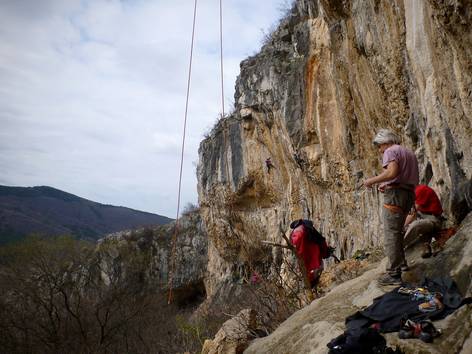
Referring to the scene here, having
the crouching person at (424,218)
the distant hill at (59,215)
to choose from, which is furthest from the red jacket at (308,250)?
the distant hill at (59,215)

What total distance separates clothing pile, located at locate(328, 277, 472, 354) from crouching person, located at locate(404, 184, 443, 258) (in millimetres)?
1304

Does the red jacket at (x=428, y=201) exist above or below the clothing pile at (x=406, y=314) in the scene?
above

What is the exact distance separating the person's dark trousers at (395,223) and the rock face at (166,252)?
1103 inches

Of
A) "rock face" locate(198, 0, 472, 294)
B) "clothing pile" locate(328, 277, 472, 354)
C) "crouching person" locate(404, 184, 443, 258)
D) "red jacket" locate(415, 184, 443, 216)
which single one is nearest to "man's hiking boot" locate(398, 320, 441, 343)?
"clothing pile" locate(328, 277, 472, 354)

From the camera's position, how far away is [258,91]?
15320 millimetres

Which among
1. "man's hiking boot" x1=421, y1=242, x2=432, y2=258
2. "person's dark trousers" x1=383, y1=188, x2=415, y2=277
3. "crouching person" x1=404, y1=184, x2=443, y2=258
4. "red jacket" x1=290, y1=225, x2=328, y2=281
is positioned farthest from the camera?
"red jacket" x1=290, y1=225, x2=328, y2=281

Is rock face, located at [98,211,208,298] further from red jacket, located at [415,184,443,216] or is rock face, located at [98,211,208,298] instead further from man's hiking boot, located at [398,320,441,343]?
man's hiking boot, located at [398,320,441,343]

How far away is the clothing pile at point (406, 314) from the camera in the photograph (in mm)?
2652

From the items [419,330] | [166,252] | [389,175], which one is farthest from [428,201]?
[166,252]

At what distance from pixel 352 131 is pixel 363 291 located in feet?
19.8

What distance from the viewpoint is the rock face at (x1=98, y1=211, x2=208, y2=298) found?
32.5m

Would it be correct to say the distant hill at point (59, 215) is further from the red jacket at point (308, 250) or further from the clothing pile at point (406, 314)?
the clothing pile at point (406, 314)

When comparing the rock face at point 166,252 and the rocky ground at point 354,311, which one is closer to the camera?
the rocky ground at point 354,311

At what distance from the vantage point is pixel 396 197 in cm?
390
